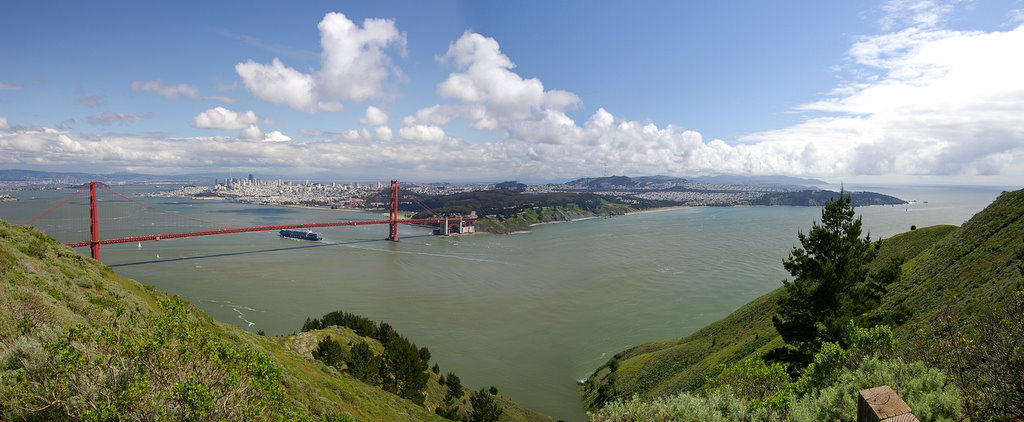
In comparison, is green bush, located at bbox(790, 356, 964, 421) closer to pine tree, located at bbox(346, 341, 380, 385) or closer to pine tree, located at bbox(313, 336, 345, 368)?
pine tree, located at bbox(346, 341, 380, 385)

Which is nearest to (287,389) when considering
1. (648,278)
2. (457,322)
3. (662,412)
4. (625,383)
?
(662,412)

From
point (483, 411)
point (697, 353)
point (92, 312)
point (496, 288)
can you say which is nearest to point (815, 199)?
point (496, 288)

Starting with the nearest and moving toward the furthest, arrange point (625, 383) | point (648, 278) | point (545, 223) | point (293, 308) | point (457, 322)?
point (625, 383) → point (457, 322) → point (293, 308) → point (648, 278) → point (545, 223)

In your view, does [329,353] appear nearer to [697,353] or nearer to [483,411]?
[483,411]

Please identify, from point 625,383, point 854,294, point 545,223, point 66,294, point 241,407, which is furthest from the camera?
point 545,223

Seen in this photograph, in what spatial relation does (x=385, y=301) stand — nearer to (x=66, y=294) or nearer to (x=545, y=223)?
(x=66, y=294)

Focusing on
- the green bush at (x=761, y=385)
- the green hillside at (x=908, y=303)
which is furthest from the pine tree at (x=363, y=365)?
the green bush at (x=761, y=385)

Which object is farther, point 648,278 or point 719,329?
point 648,278
